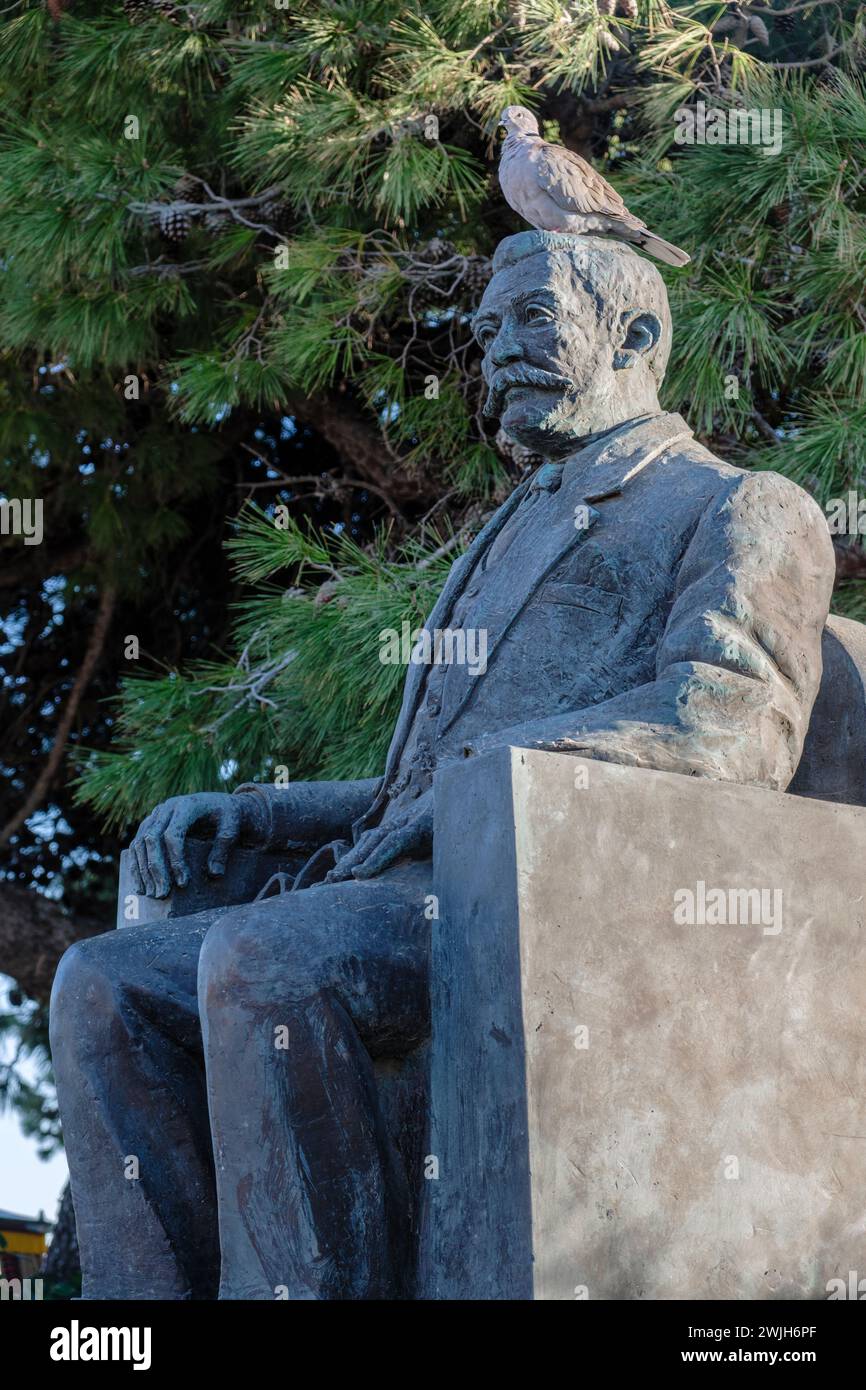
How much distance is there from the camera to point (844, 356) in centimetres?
566

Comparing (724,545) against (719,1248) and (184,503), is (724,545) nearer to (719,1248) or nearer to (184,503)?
(719,1248)

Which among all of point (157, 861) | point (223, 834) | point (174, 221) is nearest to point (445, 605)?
point (223, 834)

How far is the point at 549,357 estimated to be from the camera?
347 cm

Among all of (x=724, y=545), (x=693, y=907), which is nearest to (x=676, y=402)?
(x=724, y=545)

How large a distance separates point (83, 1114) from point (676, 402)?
10.1ft

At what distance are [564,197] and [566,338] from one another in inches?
11.3

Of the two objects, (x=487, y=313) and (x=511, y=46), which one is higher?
(x=511, y=46)

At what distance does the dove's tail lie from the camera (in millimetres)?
3678

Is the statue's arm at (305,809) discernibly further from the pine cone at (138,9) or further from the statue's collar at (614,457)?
the pine cone at (138,9)

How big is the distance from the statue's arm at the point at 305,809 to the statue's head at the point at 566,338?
629 mm

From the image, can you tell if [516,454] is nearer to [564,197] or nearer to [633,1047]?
[564,197]

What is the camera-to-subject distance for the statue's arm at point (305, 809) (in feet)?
11.5

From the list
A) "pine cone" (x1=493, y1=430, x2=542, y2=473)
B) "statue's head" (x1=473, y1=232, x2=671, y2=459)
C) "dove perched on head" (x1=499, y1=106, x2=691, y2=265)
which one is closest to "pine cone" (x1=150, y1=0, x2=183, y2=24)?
"pine cone" (x1=493, y1=430, x2=542, y2=473)

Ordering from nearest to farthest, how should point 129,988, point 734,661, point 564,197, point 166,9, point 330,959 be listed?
point 330,959 < point 734,661 < point 129,988 < point 564,197 < point 166,9
